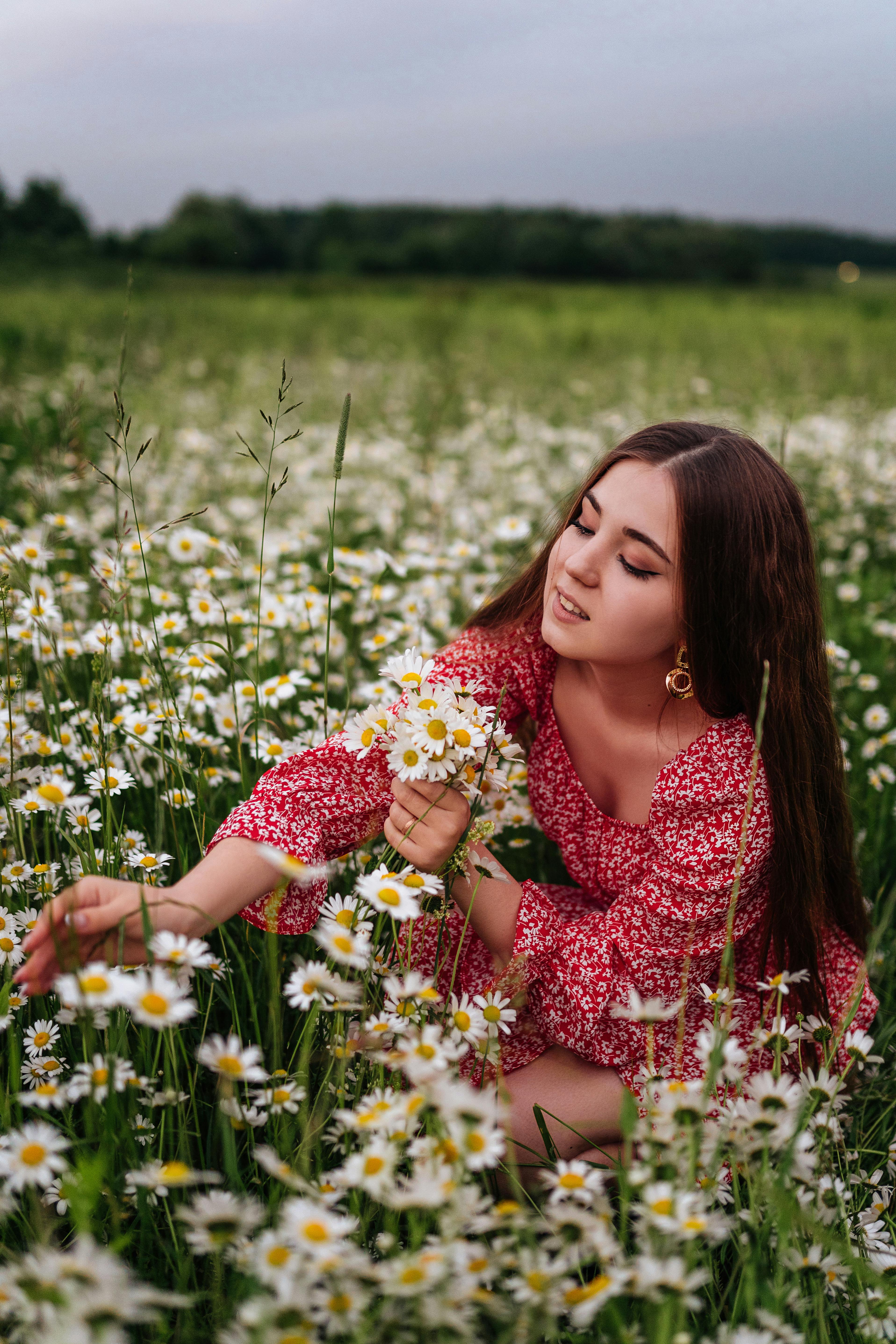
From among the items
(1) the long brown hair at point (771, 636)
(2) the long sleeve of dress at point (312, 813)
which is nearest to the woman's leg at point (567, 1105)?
(1) the long brown hair at point (771, 636)

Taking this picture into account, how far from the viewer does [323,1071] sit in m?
1.33

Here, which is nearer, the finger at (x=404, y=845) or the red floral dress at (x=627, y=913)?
the finger at (x=404, y=845)

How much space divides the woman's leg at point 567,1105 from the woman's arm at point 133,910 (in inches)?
23.3

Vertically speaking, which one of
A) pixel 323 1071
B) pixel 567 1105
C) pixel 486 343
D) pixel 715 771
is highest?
pixel 486 343

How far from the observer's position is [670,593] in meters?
1.46

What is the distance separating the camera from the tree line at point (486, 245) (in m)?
26.4

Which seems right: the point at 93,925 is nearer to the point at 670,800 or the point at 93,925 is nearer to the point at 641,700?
the point at 670,800

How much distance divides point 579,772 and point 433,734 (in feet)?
2.60

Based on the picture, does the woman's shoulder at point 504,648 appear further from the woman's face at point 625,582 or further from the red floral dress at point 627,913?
the woman's face at point 625,582

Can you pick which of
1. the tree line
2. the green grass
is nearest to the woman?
the green grass

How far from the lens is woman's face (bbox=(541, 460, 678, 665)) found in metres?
1.45

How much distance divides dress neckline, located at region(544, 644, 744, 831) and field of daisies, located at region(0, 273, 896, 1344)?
96mm

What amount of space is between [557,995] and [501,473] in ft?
11.0

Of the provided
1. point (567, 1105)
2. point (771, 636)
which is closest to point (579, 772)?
point (771, 636)
